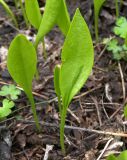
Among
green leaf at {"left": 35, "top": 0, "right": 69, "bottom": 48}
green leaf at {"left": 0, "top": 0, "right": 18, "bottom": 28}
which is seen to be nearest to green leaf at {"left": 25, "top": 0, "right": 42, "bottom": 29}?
green leaf at {"left": 35, "top": 0, "right": 69, "bottom": 48}

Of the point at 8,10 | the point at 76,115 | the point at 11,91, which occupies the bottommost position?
the point at 76,115

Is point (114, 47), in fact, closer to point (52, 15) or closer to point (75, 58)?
point (52, 15)

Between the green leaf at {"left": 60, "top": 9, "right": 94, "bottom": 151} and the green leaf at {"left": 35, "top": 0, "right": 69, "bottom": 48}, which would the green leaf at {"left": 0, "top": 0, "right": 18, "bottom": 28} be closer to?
the green leaf at {"left": 35, "top": 0, "right": 69, "bottom": 48}

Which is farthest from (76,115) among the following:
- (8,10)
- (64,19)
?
(8,10)

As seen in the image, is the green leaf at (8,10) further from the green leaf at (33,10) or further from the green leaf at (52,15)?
the green leaf at (52,15)

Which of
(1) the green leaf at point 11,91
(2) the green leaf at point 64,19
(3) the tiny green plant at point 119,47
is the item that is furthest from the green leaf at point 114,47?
(1) the green leaf at point 11,91

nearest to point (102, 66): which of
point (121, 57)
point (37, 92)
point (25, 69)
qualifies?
point (121, 57)
